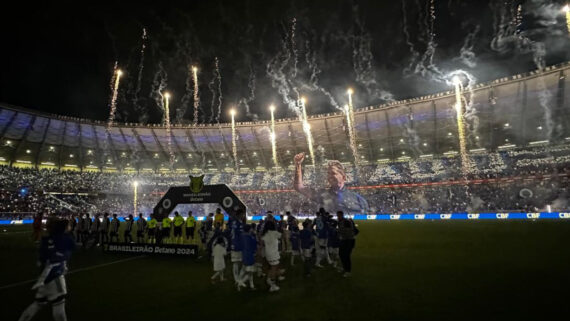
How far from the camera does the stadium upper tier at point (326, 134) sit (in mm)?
40281

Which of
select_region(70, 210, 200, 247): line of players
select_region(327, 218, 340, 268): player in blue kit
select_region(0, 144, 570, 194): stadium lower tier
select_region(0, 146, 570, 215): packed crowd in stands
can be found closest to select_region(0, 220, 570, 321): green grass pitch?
select_region(327, 218, 340, 268): player in blue kit

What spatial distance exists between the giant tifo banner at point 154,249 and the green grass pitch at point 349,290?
713 mm

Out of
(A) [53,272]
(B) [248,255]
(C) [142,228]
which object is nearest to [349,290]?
(B) [248,255]

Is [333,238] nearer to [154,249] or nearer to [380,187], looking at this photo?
[154,249]

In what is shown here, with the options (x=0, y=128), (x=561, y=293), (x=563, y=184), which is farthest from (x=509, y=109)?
(x=0, y=128)

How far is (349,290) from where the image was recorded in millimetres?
8031

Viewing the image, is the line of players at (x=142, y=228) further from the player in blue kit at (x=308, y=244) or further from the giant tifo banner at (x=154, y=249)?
the player in blue kit at (x=308, y=244)

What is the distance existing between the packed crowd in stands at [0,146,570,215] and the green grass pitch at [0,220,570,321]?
3008 centimetres

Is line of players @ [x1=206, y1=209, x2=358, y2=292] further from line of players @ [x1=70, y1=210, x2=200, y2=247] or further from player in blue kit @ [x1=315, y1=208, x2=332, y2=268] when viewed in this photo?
line of players @ [x1=70, y1=210, x2=200, y2=247]

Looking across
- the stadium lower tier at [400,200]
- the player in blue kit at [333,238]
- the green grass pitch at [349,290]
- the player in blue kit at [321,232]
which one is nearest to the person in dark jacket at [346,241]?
the green grass pitch at [349,290]

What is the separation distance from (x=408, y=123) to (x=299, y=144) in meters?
19.8

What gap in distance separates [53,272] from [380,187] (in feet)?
151

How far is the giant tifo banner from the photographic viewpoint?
13.7m

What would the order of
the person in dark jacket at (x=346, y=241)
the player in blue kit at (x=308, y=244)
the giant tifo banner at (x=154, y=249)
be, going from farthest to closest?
1. the giant tifo banner at (x=154, y=249)
2. the player in blue kit at (x=308, y=244)
3. the person in dark jacket at (x=346, y=241)
